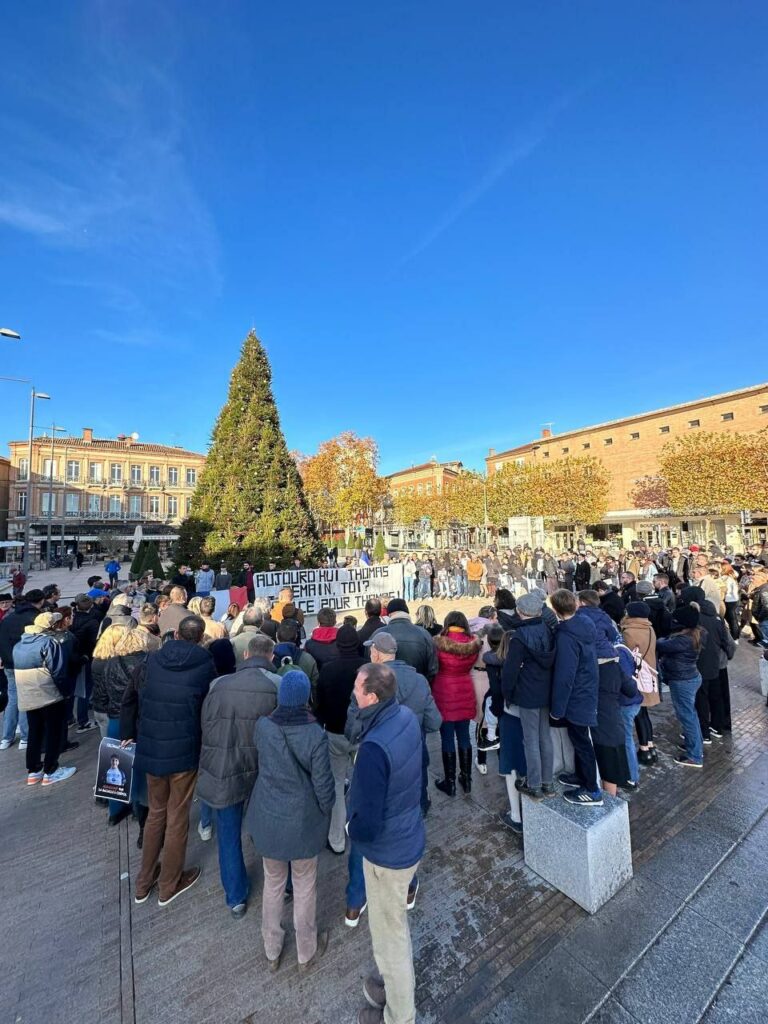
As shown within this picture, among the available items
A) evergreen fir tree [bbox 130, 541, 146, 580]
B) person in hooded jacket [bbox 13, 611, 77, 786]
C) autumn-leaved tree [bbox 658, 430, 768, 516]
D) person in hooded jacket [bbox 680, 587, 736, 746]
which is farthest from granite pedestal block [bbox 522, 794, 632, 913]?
autumn-leaved tree [bbox 658, 430, 768, 516]

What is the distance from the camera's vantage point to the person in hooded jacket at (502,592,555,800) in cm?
316

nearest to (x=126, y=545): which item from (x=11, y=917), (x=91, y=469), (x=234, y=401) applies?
(x=91, y=469)

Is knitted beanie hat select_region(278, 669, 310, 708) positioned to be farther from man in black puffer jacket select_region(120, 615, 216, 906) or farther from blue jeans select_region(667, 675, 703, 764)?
blue jeans select_region(667, 675, 703, 764)

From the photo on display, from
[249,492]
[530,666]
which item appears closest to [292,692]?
[530,666]

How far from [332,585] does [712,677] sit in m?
10.7

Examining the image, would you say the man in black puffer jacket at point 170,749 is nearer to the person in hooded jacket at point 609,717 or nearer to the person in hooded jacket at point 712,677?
the person in hooded jacket at point 609,717

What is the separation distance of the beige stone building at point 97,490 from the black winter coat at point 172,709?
46.9 m

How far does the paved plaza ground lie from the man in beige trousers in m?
0.40

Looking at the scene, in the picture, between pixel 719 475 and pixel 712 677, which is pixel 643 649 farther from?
pixel 719 475

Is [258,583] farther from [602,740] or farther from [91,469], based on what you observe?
[91,469]

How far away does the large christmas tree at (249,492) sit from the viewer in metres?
15.0

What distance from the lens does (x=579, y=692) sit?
3166 millimetres

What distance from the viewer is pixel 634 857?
11.0ft

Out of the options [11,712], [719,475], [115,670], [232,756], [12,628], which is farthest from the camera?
[719,475]
